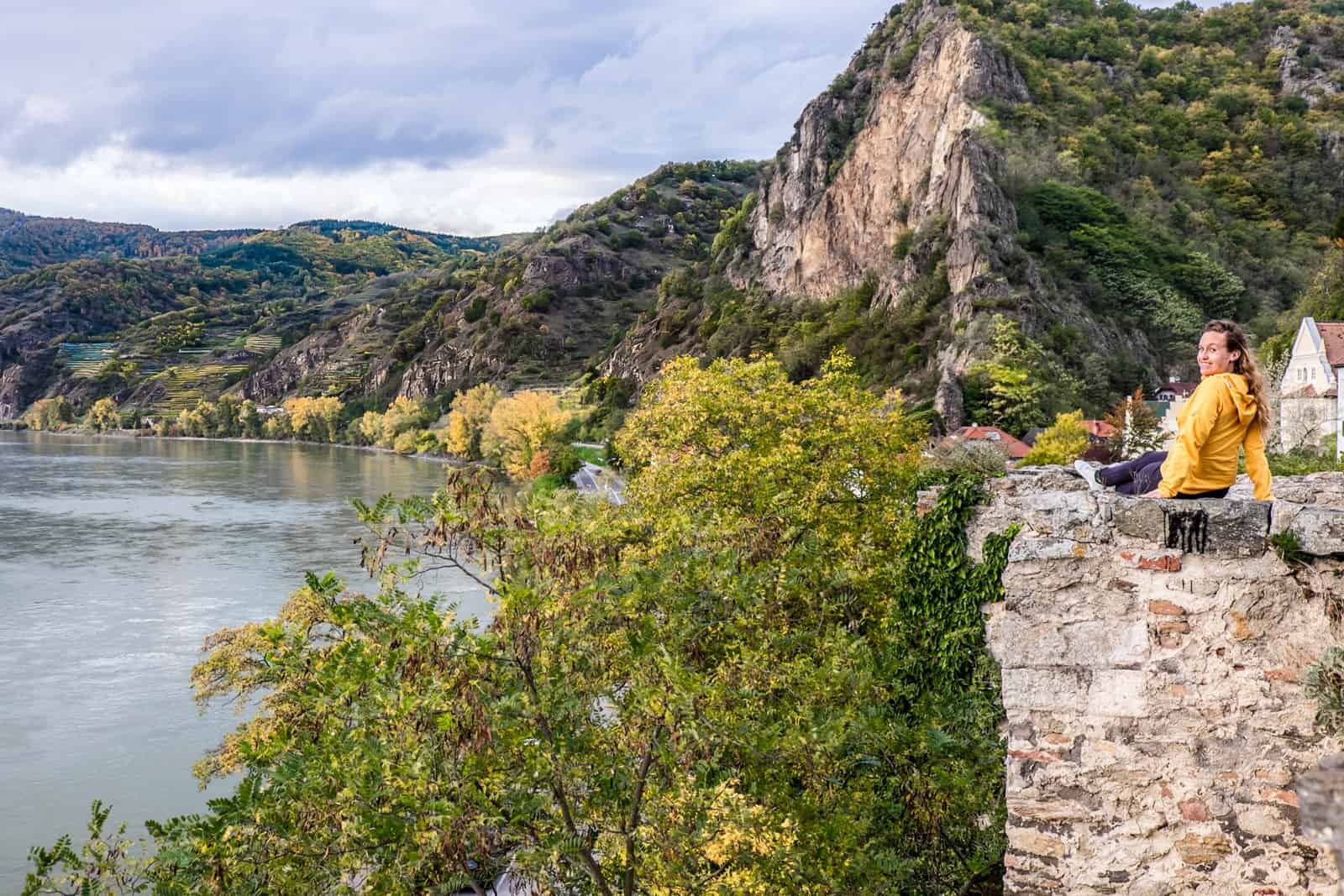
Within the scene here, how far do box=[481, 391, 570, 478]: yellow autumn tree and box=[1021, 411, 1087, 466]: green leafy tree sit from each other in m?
29.9

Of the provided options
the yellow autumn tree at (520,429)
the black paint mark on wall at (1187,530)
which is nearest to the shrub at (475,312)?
the yellow autumn tree at (520,429)

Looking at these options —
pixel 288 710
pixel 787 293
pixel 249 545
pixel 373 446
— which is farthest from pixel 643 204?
pixel 288 710

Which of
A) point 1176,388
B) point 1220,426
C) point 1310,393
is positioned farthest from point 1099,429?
point 1220,426

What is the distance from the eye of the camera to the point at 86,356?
153 m

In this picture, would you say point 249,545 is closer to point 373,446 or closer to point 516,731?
point 516,731

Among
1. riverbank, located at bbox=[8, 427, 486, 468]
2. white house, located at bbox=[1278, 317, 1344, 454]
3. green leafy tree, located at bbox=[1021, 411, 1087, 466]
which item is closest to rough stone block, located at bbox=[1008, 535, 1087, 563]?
white house, located at bbox=[1278, 317, 1344, 454]

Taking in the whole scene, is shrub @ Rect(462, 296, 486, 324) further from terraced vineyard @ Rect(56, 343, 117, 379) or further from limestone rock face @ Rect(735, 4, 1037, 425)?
terraced vineyard @ Rect(56, 343, 117, 379)

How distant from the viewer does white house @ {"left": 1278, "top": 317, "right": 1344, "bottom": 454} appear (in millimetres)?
26812

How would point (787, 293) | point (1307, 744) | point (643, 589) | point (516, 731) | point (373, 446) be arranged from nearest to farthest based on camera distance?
point (1307, 744) → point (516, 731) → point (643, 589) → point (787, 293) → point (373, 446)

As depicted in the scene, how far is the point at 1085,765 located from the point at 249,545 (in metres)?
36.0

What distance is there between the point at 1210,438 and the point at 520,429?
2371 inches

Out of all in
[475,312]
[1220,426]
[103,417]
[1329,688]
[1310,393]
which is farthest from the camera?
[475,312]

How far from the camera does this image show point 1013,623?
15.6ft

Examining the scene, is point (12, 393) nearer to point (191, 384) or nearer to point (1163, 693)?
point (191, 384)
